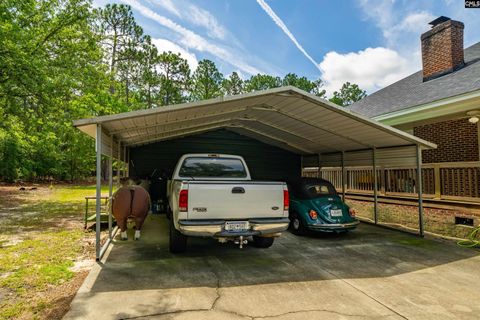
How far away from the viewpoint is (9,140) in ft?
73.9

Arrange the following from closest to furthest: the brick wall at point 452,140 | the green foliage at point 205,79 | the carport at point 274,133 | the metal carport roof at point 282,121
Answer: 1. the metal carport roof at point 282,121
2. the carport at point 274,133
3. the brick wall at point 452,140
4. the green foliage at point 205,79

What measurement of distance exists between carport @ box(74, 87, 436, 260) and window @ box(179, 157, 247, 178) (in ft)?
3.58

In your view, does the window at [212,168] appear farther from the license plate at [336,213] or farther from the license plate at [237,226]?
the license plate at [336,213]

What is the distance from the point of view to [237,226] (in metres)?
4.84

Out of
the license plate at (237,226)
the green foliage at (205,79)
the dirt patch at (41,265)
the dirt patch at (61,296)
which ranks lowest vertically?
the dirt patch at (61,296)

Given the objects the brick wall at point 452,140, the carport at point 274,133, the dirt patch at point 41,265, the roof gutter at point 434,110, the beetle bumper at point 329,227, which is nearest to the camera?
the dirt patch at point 41,265

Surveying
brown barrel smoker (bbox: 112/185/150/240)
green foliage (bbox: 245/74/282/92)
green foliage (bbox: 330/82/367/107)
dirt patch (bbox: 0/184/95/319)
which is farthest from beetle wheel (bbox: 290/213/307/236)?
green foliage (bbox: 330/82/367/107)

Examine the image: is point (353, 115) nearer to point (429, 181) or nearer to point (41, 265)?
point (429, 181)

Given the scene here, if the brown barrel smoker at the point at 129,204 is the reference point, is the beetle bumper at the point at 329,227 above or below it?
below

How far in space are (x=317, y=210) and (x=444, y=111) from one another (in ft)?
19.1

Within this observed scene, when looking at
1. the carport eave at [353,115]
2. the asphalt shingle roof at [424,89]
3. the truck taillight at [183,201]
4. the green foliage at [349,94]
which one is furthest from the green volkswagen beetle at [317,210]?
the green foliage at [349,94]

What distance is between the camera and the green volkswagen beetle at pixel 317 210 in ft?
22.9

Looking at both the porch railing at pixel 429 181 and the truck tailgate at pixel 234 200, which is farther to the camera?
the porch railing at pixel 429 181

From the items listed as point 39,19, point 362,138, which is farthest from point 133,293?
point 39,19
